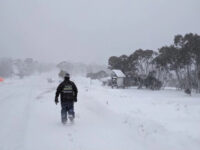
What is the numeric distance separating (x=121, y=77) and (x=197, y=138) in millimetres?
44974

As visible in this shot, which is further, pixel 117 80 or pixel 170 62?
pixel 117 80

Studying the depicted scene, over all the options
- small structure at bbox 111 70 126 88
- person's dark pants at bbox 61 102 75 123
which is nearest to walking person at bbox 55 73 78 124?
person's dark pants at bbox 61 102 75 123

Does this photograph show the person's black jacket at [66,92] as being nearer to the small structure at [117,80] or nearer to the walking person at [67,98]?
the walking person at [67,98]

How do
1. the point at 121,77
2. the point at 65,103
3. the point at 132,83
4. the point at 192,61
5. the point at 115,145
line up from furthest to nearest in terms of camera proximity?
the point at 132,83 < the point at 121,77 < the point at 192,61 < the point at 65,103 < the point at 115,145

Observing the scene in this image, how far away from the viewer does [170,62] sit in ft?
137

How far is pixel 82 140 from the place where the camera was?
18.6 feet

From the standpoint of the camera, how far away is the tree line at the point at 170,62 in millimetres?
35875

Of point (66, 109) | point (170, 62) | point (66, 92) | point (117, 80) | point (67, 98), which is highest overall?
point (170, 62)

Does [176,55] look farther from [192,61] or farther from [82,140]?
[82,140]

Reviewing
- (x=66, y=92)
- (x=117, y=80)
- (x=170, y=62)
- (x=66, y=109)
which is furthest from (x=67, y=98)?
(x=117, y=80)

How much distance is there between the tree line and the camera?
118 ft

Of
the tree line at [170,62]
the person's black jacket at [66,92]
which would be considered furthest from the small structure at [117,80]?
the person's black jacket at [66,92]

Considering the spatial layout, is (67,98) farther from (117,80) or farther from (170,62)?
(117,80)

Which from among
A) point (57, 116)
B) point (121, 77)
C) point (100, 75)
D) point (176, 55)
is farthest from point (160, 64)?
point (100, 75)
